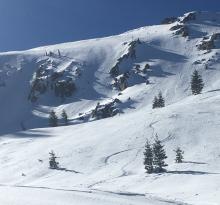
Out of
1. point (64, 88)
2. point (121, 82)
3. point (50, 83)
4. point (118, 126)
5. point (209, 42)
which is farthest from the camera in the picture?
point (50, 83)

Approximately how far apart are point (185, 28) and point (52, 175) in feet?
494

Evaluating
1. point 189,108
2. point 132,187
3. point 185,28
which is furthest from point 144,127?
point 185,28

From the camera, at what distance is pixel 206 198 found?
89.7ft

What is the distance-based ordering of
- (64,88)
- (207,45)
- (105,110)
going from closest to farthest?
(105,110) < (207,45) < (64,88)

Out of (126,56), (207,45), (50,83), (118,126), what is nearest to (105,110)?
(126,56)

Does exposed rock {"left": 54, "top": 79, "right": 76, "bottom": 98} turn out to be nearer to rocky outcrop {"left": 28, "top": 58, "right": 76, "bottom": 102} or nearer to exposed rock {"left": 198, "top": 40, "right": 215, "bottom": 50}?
rocky outcrop {"left": 28, "top": 58, "right": 76, "bottom": 102}

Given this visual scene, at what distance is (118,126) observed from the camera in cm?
7300

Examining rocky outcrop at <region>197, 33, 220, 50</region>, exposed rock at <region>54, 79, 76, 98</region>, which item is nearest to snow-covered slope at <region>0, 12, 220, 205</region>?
rocky outcrop at <region>197, 33, 220, 50</region>

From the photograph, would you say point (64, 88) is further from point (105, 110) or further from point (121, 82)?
point (105, 110)

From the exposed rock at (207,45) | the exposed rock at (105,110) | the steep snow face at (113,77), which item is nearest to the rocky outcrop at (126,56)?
the steep snow face at (113,77)

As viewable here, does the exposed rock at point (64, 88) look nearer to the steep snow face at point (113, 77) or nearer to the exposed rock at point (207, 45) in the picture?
the steep snow face at point (113, 77)

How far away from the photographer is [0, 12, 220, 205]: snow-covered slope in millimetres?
35281

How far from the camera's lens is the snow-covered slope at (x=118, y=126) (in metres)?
35.3

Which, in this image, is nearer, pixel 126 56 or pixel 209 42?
pixel 209 42
